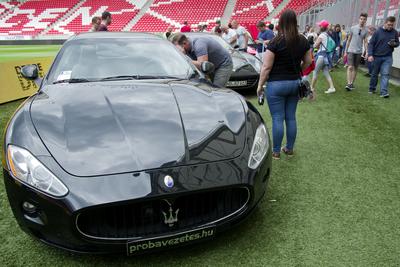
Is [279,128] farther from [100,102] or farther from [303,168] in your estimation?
[100,102]

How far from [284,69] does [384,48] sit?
14.8 feet

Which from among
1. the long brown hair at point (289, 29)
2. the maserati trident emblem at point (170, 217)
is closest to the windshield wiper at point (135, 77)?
the long brown hair at point (289, 29)

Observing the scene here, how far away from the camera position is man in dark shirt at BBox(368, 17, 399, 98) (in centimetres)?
697

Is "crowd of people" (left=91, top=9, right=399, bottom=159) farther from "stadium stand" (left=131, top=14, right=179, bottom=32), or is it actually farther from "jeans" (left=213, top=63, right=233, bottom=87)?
"stadium stand" (left=131, top=14, right=179, bottom=32)

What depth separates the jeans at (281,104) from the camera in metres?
3.67

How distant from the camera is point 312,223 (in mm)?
2715

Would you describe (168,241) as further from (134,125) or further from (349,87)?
(349,87)

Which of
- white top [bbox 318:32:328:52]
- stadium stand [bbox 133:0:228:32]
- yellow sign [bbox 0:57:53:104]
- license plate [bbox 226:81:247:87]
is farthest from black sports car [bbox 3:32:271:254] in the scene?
stadium stand [bbox 133:0:228:32]

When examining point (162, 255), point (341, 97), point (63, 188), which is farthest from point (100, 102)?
point (341, 97)

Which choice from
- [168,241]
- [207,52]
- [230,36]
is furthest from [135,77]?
[230,36]

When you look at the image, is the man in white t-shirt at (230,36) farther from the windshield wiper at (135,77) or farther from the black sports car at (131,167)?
the black sports car at (131,167)

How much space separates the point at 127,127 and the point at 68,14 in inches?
1633

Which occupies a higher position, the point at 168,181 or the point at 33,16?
the point at 168,181

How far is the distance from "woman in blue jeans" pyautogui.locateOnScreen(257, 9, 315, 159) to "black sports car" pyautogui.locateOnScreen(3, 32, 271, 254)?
3.08 ft
